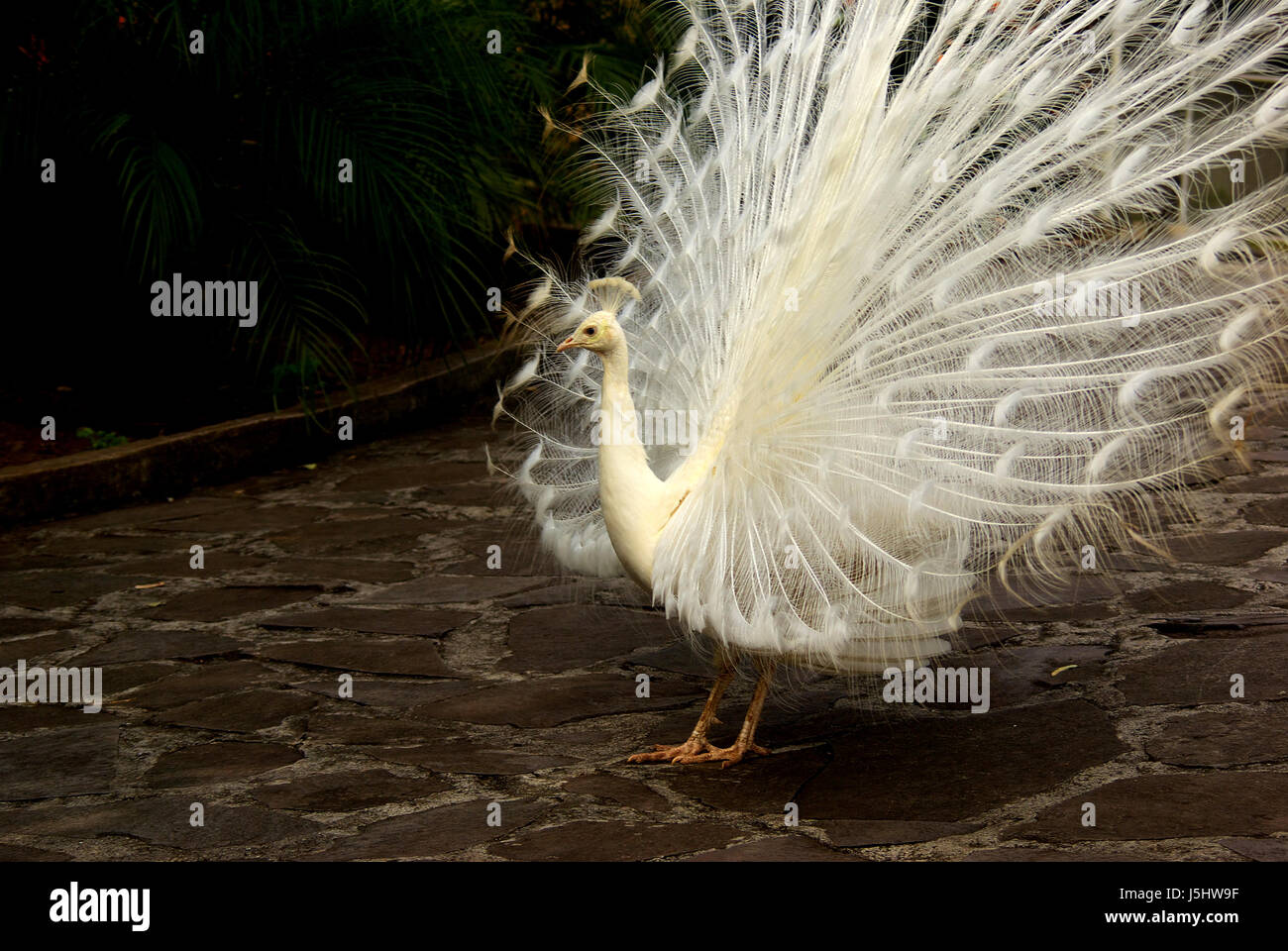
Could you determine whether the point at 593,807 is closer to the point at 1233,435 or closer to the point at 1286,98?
the point at 1233,435

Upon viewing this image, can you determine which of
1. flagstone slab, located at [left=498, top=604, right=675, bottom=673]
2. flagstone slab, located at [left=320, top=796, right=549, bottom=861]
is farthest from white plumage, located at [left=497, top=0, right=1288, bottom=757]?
flagstone slab, located at [left=498, top=604, right=675, bottom=673]

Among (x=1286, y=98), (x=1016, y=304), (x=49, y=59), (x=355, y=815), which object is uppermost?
(x=49, y=59)

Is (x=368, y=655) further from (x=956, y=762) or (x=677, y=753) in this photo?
(x=956, y=762)

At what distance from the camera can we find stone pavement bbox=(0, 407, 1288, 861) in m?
3.44

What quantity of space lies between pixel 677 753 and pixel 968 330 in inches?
55.2

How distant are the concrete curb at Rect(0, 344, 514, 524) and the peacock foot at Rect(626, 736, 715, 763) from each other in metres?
4.12

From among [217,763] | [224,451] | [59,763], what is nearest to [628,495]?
[217,763]

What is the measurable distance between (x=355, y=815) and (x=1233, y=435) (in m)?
2.39

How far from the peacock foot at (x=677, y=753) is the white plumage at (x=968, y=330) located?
510 mm

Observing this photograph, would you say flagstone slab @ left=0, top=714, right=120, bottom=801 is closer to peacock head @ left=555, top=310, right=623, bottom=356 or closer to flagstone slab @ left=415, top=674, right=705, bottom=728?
flagstone slab @ left=415, top=674, right=705, bottom=728

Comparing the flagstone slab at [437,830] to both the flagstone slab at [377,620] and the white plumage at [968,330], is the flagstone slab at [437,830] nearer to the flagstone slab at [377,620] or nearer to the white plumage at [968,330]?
the white plumage at [968,330]

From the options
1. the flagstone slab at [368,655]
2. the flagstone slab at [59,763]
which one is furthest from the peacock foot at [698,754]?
the flagstone slab at [59,763]

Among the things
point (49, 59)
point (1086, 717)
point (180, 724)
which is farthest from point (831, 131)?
point (49, 59)

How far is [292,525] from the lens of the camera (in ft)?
21.8
